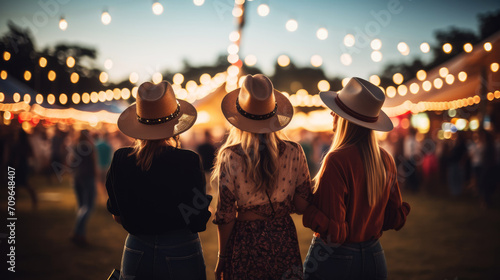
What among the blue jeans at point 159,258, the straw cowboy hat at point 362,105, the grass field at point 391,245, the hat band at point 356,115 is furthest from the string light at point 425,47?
the blue jeans at point 159,258


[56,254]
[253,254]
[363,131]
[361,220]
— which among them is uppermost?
[363,131]

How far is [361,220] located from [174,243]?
3.74 ft

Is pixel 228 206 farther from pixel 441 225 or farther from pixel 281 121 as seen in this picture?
pixel 441 225

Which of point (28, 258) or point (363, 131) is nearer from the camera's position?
point (363, 131)

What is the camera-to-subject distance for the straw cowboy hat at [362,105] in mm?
2373

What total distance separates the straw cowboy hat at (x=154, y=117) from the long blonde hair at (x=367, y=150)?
1.00 metres

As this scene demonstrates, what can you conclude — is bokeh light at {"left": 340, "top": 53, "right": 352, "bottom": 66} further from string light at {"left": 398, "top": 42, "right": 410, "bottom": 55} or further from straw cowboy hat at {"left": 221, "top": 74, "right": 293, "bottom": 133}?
straw cowboy hat at {"left": 221, "top": 74, "right": 293, "bottom": 133}

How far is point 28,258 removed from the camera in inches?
201

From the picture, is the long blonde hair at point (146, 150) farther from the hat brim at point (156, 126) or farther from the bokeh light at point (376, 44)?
the bokeh light at point (376, 44)

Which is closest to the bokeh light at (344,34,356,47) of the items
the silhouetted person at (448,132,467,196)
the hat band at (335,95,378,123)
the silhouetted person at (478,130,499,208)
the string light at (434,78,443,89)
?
the string light at (434,78,443,89)

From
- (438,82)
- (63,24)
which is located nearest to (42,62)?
(63,24)

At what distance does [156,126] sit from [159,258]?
2.69 feet

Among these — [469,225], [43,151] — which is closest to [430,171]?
[469,225]

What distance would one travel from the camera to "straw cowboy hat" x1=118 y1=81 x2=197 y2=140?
235 centimetres
